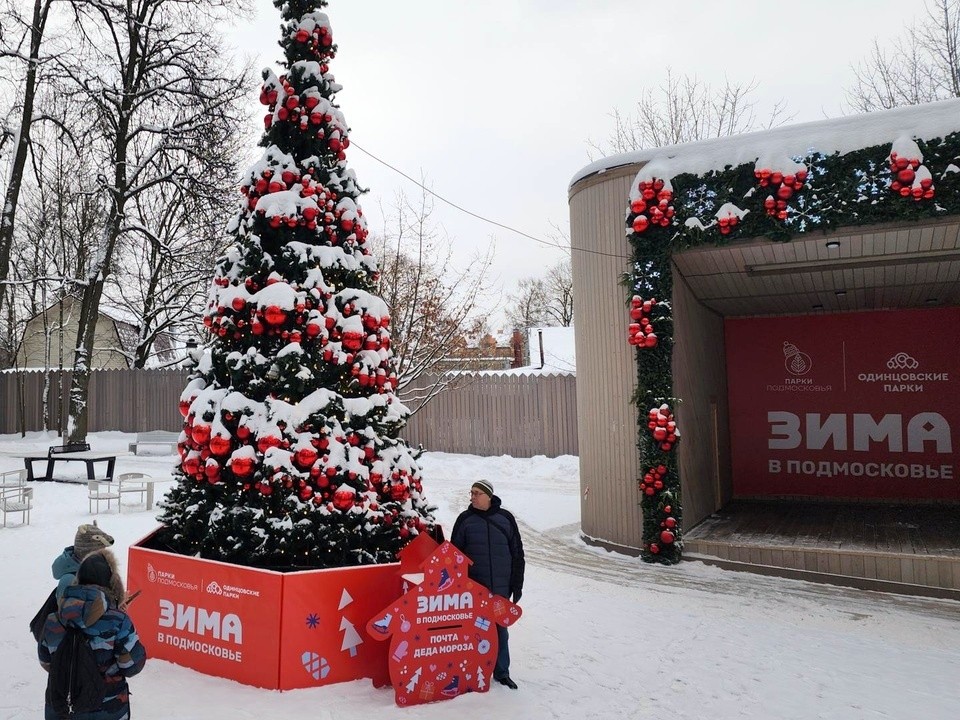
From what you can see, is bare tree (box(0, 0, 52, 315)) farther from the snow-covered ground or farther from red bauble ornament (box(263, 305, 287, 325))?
red bauble ornament (box(263, 305, 287, 325))

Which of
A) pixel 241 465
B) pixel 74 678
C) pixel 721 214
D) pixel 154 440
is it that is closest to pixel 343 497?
pixel 241 465

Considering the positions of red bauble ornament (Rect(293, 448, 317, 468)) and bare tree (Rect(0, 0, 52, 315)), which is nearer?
red bauble ornament (Rect(293, 448, 317, 468))

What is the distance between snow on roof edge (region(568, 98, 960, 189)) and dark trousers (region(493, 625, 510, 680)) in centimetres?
624

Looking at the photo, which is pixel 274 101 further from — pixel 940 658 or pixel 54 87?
pixel 54 87

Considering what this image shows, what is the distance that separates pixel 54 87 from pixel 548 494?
1503 centimetres

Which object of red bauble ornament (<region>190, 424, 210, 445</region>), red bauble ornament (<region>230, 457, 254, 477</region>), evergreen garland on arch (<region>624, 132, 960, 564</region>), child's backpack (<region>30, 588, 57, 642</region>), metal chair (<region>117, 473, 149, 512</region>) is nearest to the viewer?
child's backpack (<region>30, 588, 57, 642</region>)

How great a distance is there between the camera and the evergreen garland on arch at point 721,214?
25.1 ft

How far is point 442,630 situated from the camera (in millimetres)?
4973

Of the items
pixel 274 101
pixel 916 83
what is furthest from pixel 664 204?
pixel 916 83

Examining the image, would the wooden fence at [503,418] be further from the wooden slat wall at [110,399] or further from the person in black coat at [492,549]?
the person in black coat at [492,549]

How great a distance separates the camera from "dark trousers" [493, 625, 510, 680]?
5242 millimetres

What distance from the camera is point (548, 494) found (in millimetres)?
14469

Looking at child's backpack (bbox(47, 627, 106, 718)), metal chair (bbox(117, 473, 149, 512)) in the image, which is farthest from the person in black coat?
metal chair (bbox(117, 473, 149, 512))

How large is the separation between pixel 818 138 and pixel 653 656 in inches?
241
